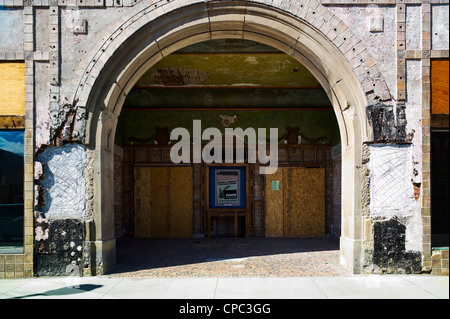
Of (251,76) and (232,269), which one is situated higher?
(251,76)

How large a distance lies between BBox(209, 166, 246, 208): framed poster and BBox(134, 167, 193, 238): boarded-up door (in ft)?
2.28

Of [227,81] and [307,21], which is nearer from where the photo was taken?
[307,21]

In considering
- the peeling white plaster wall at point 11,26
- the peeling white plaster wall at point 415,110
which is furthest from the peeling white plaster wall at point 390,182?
the peeling white plaster wall at point 11,26

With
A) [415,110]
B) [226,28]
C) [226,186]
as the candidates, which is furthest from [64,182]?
[415,110]

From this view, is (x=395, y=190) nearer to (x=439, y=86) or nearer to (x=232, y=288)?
(x=439, y=86)

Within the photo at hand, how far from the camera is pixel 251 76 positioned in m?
11.0

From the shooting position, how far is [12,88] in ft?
22.5

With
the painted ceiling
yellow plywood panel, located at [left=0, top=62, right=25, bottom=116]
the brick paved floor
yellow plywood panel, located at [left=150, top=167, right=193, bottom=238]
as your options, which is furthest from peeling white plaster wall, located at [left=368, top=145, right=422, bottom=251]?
yellow plywood panel, located at [left=150, top=167, right=193, bottom=238]

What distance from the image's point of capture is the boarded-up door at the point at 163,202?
38.8ft

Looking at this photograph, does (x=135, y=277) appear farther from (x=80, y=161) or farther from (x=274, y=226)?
(x=274, y=226)

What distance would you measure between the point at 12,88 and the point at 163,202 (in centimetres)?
588

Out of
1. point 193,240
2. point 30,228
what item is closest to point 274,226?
point 193,240

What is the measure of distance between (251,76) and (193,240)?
16.0 feet

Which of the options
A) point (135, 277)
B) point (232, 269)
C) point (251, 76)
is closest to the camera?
point (135, 277)
